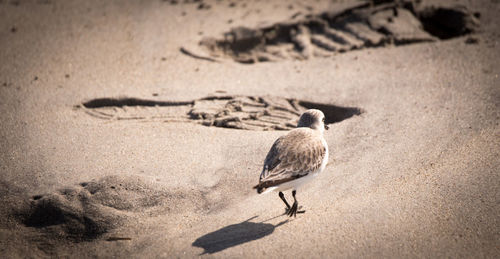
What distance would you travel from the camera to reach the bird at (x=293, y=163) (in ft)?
12.0

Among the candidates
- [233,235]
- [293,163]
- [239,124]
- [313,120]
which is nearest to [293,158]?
[293,163]

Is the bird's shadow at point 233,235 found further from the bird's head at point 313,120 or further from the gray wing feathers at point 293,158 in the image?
the bird's head at point 313,120

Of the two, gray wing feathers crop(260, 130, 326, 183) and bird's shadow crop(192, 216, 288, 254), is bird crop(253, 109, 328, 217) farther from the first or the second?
bird's shadow crop(192, 216, 288, 254)

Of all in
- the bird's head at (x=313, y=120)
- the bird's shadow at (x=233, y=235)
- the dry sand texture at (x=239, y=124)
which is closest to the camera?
the bird's shadow at (x=233, y=235)

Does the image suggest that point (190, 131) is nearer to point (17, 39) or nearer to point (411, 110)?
point (411, 110)

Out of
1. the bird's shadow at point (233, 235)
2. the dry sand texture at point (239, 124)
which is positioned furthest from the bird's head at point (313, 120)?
the bird's shadow at point (233, 235)

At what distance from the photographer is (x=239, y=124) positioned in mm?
5234

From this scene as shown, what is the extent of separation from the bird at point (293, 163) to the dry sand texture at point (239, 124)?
0.35 m

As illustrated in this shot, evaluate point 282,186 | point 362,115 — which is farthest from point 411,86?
point 282,186

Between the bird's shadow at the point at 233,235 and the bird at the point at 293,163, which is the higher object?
the bird at the point at 293,163

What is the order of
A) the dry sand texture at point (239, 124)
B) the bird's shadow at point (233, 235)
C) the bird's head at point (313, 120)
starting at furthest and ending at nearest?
1. the bird's head at point (313, 120)
2. the dry sand texture at point (239, 124)
3. the bird's shadow at point (233, 235)

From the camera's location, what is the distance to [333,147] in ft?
15.8

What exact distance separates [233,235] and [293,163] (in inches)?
32.9

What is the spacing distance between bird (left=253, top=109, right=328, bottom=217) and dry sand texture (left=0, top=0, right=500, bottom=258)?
1.16 feet
